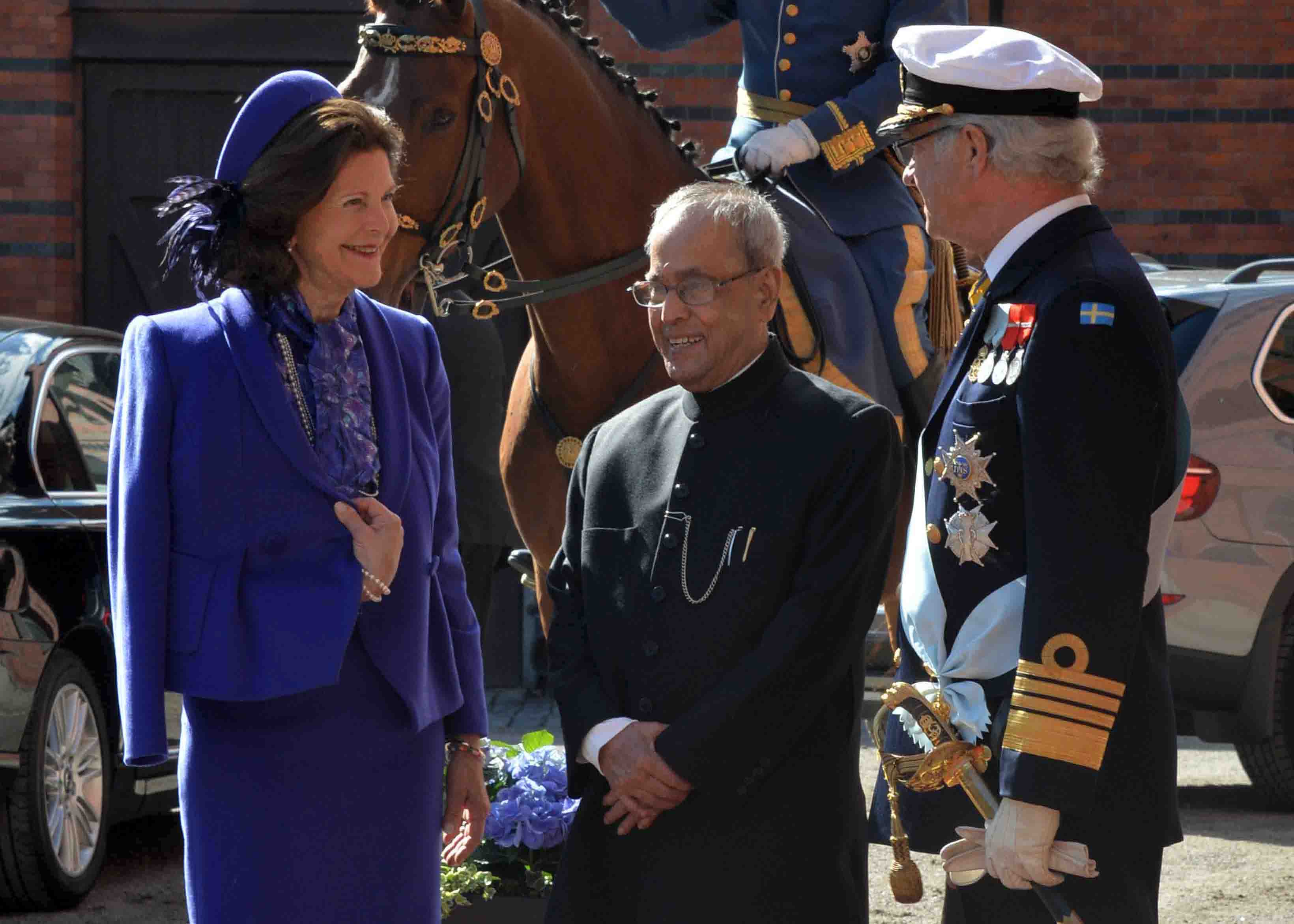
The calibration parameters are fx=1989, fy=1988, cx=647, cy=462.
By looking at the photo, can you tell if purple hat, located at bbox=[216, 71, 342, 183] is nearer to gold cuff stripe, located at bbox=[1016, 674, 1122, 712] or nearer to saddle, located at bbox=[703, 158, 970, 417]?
gold cuff stripe, located at bbox=[1016, 674, 1122, 712]

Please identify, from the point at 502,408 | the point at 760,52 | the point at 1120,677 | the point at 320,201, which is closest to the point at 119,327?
the point at 502,408

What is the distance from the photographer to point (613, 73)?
5391 millimetres

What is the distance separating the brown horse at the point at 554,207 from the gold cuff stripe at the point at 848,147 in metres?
0.43

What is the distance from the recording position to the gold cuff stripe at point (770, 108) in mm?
5477

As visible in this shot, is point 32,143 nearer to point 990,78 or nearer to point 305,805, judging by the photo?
point 305,805

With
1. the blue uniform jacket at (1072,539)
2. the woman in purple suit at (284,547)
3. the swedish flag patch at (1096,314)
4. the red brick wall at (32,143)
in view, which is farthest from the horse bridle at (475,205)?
the red brick wall at (32,143)

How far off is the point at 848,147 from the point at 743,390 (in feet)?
6.64

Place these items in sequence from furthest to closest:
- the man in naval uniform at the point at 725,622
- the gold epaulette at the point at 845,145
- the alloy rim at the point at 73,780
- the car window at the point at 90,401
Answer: the car window at the point at 90,401
the alloy rim at the point at 73,780
the gold epaulette at the point at 845,145
the man in naval uniform at the point at 725,622

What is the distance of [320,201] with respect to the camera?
3170 mm

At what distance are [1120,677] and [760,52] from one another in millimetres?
3166

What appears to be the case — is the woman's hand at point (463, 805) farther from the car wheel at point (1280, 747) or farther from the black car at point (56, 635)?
the car wheel at point (1280, 747)

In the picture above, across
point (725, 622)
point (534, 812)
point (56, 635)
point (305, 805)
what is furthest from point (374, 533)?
point (56, 635)

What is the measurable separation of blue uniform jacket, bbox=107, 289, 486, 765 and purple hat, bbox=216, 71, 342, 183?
0.21m

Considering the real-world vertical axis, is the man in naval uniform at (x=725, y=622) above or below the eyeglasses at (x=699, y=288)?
below
